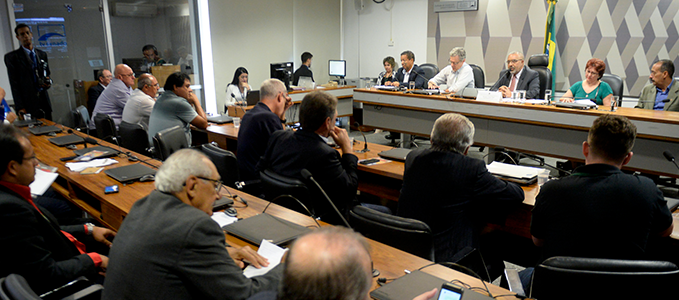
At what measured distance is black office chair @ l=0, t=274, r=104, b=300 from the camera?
119 centimetres

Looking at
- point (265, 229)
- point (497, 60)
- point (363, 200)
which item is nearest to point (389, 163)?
point (363, 200)

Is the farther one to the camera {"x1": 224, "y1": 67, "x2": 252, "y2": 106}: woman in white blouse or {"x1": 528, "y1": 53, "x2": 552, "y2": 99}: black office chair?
{"x1": 224, "y1": 67, "x2": 252, "y2": 106}: woman in white blouse

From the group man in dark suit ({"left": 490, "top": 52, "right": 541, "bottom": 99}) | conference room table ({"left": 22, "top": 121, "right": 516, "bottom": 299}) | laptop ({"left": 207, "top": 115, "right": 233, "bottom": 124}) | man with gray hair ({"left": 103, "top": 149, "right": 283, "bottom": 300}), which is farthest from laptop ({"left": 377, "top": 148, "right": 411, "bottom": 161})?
man in dark suit ({"left": 490, "top": 52, "right": 541, "bottom": 99})

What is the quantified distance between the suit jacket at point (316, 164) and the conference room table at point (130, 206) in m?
0.25

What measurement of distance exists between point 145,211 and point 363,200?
259cm

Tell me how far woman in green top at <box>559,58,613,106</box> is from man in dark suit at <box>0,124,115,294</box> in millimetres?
4444

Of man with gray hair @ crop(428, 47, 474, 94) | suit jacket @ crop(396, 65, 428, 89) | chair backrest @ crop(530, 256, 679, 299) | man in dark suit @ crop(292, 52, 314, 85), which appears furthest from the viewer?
man in dark suit @ crop(292, 52, 314, 85)

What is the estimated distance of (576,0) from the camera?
20.0ft

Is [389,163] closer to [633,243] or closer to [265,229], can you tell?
[265,229]

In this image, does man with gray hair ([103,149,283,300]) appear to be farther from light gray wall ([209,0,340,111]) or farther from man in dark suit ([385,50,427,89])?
light gray wall ([209,0,340,111])

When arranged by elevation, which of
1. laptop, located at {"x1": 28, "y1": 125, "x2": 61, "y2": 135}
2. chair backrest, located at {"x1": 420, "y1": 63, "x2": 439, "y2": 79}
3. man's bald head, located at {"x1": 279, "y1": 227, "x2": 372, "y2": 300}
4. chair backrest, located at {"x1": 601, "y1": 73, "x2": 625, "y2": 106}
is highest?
chair backrest, located at {"x1": 420, "y1": 63, "x2": 439, "y2": 79}

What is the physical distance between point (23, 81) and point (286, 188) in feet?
15.5

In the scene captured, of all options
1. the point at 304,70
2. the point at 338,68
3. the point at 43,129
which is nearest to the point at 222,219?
the point at 43,129

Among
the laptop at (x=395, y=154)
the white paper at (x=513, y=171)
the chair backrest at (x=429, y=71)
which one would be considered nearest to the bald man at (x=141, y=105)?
the laptop at (x=395, y=154)
